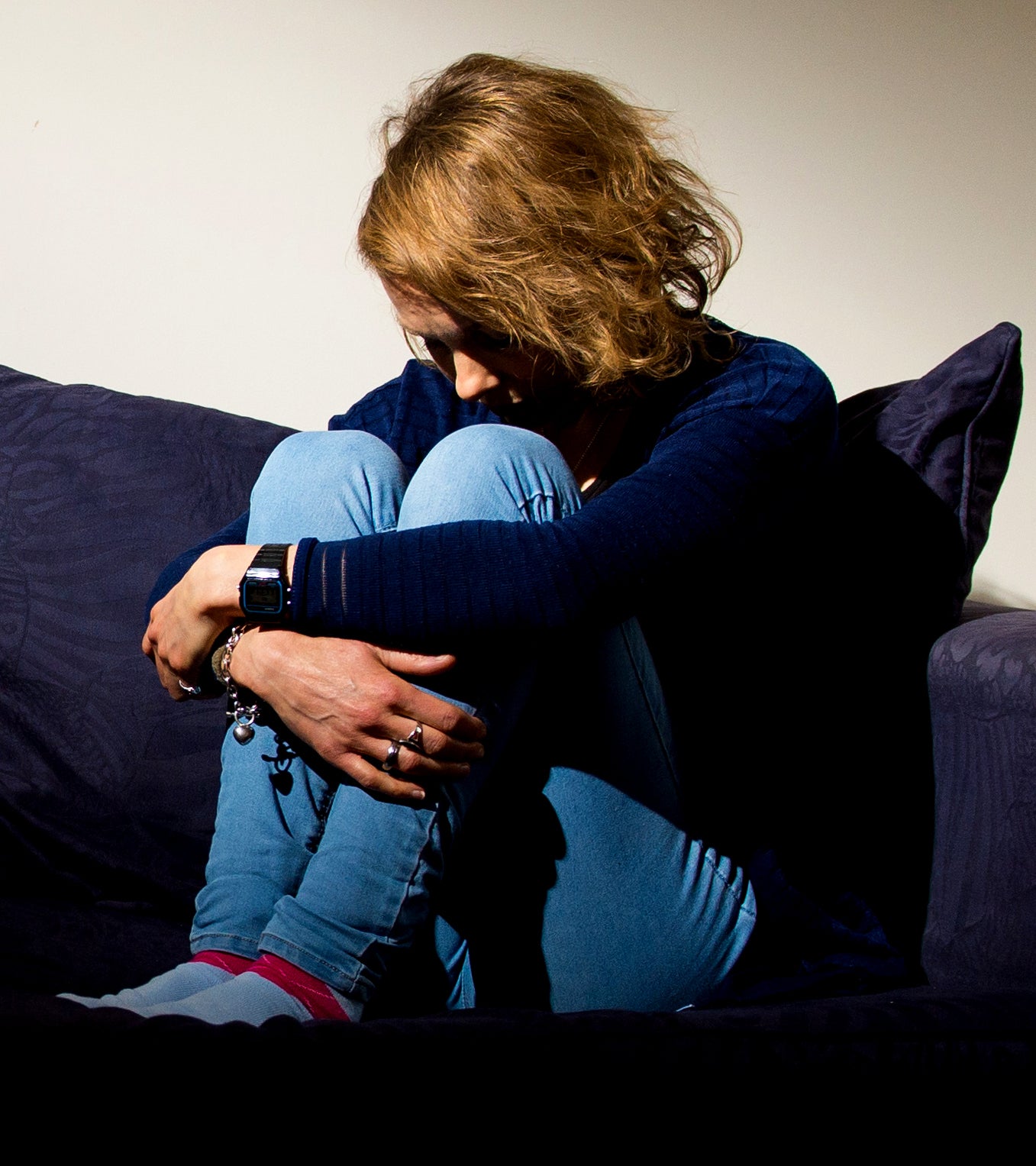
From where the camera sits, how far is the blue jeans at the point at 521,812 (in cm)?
76

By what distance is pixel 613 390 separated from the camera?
95 centimetres

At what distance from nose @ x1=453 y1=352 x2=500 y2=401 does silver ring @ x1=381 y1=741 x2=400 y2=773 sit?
398 millimetres

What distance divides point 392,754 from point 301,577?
0.15 meters

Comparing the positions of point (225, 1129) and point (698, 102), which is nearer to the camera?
point (225, 1129)

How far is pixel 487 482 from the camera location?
0.78 m

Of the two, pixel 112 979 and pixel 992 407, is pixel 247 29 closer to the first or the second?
pixel 992 407

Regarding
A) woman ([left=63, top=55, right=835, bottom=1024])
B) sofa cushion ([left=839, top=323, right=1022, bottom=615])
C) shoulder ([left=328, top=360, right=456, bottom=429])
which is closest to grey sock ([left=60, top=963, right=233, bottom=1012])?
woman ([left=63, top=55, right=835, bottom=1024])

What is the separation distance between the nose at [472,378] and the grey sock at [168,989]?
55cm

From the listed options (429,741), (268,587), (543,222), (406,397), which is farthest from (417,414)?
(429,741)

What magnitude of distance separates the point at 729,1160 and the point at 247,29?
4.96 ft

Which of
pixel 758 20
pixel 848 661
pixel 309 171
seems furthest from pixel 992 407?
pixel 309 171

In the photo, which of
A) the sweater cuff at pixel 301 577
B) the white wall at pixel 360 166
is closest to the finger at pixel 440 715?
the sweater cuff at pixel 301 577

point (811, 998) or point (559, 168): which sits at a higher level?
point (559, 168)

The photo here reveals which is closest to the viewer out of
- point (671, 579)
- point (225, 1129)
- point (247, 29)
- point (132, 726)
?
point (225, 1129)
